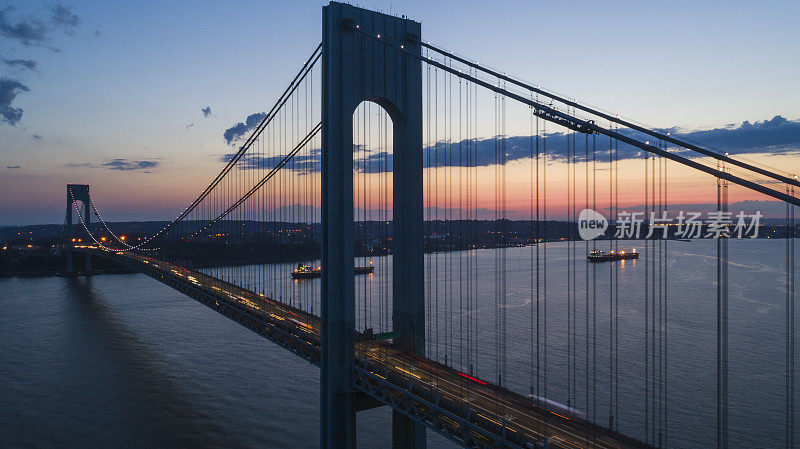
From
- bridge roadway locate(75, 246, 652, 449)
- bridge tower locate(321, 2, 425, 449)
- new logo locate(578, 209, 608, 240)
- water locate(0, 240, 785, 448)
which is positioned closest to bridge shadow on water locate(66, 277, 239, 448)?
water locate(0, 240, 785, 448)

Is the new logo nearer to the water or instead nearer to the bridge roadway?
the water

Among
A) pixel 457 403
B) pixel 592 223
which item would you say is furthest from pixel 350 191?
pixel 592 223

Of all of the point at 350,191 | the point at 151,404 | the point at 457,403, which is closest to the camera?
the point at 457,403

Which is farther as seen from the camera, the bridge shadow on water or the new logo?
the new logo

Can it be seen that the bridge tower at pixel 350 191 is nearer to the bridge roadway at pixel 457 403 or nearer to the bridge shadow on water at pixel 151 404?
the bridge roadway at pixel 457 403

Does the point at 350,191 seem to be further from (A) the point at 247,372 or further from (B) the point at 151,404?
(A) the point at 247,372
